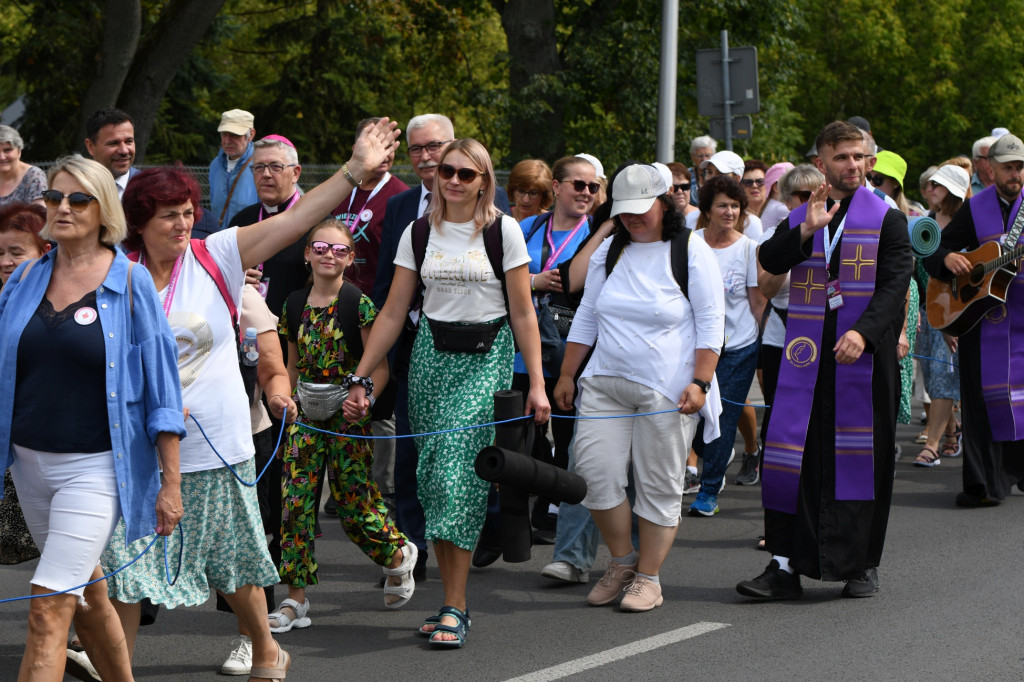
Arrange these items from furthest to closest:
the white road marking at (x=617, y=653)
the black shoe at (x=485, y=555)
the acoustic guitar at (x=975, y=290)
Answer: the acoustic guitar at (x=975, y=290) < the black shoe at (x=485, y=555) < the white road marking at (x=617, y=653)

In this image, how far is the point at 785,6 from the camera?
19.9 m

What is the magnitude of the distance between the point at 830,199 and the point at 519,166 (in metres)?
2.53

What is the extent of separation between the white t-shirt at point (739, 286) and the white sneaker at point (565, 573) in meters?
2.33

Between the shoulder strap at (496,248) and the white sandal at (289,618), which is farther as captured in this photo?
the white sandal at (289,618)

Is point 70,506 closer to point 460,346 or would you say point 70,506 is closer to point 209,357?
point 209,357

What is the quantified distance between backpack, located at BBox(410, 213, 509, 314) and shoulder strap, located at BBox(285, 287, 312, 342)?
0.63 metres

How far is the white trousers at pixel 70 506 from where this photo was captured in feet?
13.9

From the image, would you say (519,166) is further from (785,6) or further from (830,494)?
(785,6)

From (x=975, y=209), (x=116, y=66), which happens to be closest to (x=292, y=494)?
(x=975, y=209)

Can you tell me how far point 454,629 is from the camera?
5781mm

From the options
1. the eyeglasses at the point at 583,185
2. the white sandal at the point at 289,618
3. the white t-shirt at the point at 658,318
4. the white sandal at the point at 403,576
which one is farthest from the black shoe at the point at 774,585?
the eyeglasses at the point at 583,185

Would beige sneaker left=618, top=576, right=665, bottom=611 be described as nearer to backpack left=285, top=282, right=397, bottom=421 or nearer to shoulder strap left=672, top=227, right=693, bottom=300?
shoulder strap left=672, top=227, right=693, bottom=300

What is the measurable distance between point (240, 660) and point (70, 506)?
57.8 inches

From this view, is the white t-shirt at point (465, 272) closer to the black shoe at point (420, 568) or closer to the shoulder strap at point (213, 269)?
the shoulder strap at point (213, 269)
